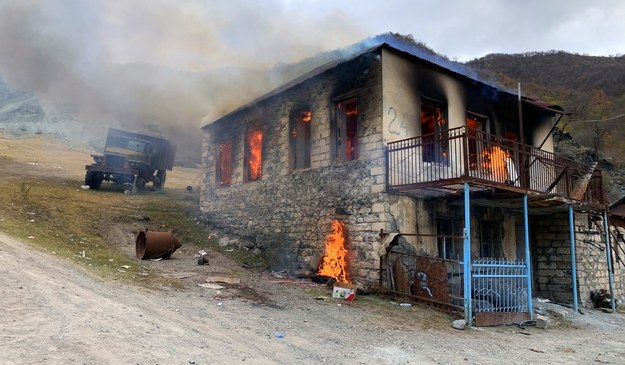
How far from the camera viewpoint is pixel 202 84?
19766mm

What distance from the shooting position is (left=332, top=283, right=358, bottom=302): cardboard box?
9.52m

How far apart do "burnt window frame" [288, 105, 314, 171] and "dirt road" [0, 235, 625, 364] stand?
4547 mm

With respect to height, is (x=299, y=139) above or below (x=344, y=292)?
above

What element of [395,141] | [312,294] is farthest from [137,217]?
[395,141]

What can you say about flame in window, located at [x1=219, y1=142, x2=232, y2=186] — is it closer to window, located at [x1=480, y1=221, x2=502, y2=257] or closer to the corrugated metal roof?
the corrugated metal roof

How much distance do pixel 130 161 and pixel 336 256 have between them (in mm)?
12550

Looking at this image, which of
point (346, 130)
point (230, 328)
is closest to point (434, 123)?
point (346, 130)

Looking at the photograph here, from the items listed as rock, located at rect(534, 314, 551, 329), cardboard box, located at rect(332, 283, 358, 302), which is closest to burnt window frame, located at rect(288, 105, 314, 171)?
cardboard box, located at rect(332, 283, 358, 302)

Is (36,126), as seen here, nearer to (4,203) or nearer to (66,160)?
(66,160)

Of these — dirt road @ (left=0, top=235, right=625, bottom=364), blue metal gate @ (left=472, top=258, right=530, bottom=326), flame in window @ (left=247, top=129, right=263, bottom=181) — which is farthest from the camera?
flame in window @ (left=247, top=129, right=263, bottom=181)

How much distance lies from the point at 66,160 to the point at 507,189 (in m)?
26.9

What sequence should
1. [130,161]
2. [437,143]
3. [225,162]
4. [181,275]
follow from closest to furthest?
[181,275]
[437,143]
[225,162]
[130,161]

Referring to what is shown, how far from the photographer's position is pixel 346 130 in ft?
38.4

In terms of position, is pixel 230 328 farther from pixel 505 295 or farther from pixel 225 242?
pixel 225 242
